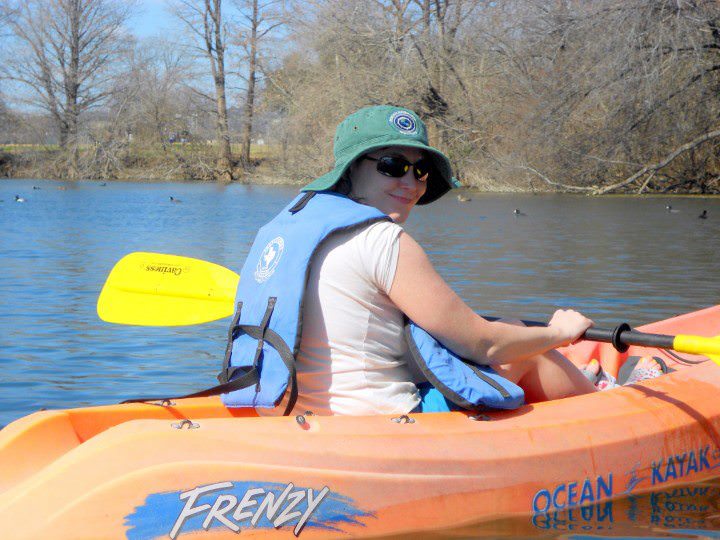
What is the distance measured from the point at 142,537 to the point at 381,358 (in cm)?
82

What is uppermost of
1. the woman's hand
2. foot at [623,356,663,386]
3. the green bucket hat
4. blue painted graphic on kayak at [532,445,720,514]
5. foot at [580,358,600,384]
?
the green bucket hat

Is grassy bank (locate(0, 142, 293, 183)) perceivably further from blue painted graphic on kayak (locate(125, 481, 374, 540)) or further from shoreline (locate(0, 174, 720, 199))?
blue painted graphic on kayak (locate(125, 481, 374, 540))

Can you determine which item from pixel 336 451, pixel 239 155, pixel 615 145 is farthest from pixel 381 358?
pixel 239 155

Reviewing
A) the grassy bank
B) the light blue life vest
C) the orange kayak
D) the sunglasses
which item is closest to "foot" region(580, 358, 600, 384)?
the orange kayak

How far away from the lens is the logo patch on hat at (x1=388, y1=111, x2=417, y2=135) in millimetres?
2883

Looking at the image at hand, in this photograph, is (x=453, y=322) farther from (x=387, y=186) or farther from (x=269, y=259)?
(x=269, y=259)

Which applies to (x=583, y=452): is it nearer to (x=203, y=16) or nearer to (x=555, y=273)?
(x=555, y=273)

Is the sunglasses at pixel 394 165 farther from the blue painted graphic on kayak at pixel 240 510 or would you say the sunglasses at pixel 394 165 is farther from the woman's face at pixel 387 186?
the blue painted graphic on kayak at pixel 240 510

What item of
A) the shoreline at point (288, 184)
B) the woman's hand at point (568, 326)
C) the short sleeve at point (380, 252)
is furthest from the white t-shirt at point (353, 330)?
the shoreline at point (288, 184)

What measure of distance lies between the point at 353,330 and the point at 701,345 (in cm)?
122

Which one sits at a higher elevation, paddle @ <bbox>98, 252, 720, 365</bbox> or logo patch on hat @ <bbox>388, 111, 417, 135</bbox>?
logo patch on hat @ <bbox>388, 111, 417, 135</bbox>

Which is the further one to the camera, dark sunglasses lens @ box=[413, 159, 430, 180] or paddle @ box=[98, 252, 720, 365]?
paddle @ box=[98, 252, 720, 365]

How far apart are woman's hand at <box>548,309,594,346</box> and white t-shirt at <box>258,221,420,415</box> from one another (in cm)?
57

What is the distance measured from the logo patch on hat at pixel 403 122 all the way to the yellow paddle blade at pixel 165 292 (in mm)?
1486
